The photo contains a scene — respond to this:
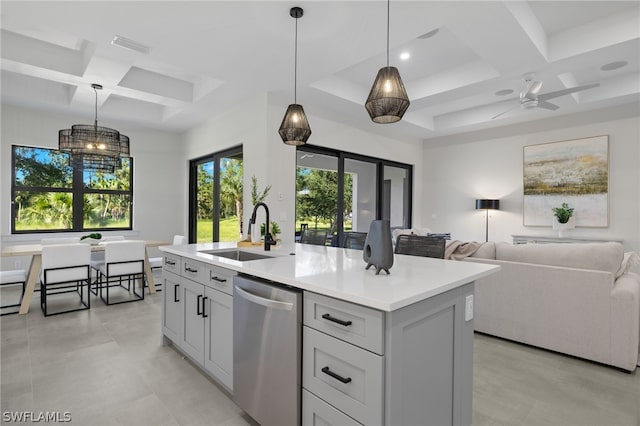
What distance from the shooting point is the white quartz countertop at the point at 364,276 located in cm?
133

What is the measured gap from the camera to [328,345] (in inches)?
57.4

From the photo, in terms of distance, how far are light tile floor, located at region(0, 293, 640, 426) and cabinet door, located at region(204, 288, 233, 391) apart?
0.59 feet

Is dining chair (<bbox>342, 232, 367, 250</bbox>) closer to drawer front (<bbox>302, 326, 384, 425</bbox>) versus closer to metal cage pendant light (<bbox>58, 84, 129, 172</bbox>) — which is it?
drawer front (<bbox>302, 326, 384, 425</bbox>)

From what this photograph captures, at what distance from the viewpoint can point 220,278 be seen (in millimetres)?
2195

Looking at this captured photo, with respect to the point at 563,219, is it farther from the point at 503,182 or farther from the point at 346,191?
the point at 346,191

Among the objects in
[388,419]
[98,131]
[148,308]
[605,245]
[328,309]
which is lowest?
[148,308]

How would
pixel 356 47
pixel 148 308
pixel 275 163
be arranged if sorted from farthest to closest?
pixel 275 163, pixel 148 308, pixel 356 47

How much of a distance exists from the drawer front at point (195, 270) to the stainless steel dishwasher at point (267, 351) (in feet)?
1.47

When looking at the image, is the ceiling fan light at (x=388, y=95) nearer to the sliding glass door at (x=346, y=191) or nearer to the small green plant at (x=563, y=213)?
the sliding glass door at (x=346, y=191)

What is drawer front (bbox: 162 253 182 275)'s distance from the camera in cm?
273

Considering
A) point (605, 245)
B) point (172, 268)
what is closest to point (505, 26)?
point (605, 245)

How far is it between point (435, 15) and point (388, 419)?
2.89 metres

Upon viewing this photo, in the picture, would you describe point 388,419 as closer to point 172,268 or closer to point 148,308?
point 172,268

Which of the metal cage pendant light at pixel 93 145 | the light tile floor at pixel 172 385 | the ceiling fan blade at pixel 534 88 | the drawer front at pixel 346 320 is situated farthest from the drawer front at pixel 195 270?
the ceiling fan blade at pixel 534 88
